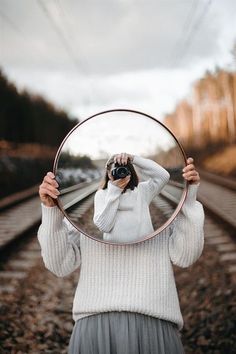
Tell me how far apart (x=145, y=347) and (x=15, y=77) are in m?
1.62

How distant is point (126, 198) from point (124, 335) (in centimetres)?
41

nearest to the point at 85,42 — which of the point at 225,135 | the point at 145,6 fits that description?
the point at 145,6

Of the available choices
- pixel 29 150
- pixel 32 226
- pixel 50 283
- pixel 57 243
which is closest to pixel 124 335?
pixel 57 243

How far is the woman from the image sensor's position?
146cm

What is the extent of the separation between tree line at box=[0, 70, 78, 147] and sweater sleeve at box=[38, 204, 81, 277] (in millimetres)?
1128

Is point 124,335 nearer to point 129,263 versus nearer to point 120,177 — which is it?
point 129,263

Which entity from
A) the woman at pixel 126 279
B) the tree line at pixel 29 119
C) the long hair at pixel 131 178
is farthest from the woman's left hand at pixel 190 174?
the tree line at pixel 29 119

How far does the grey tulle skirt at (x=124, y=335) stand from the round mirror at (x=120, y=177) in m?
0.24

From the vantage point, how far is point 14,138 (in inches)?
102

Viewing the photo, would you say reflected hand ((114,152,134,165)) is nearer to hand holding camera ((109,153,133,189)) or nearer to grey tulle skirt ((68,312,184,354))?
hand holding camera ((109,153,133,189))

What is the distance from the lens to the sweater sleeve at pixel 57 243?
1.45 metres

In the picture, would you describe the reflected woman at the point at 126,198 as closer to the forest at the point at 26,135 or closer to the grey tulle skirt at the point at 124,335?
the grey tulle skirt at the point at 124,335

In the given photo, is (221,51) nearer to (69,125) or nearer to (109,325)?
(69,125)

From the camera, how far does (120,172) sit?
1.48 m
